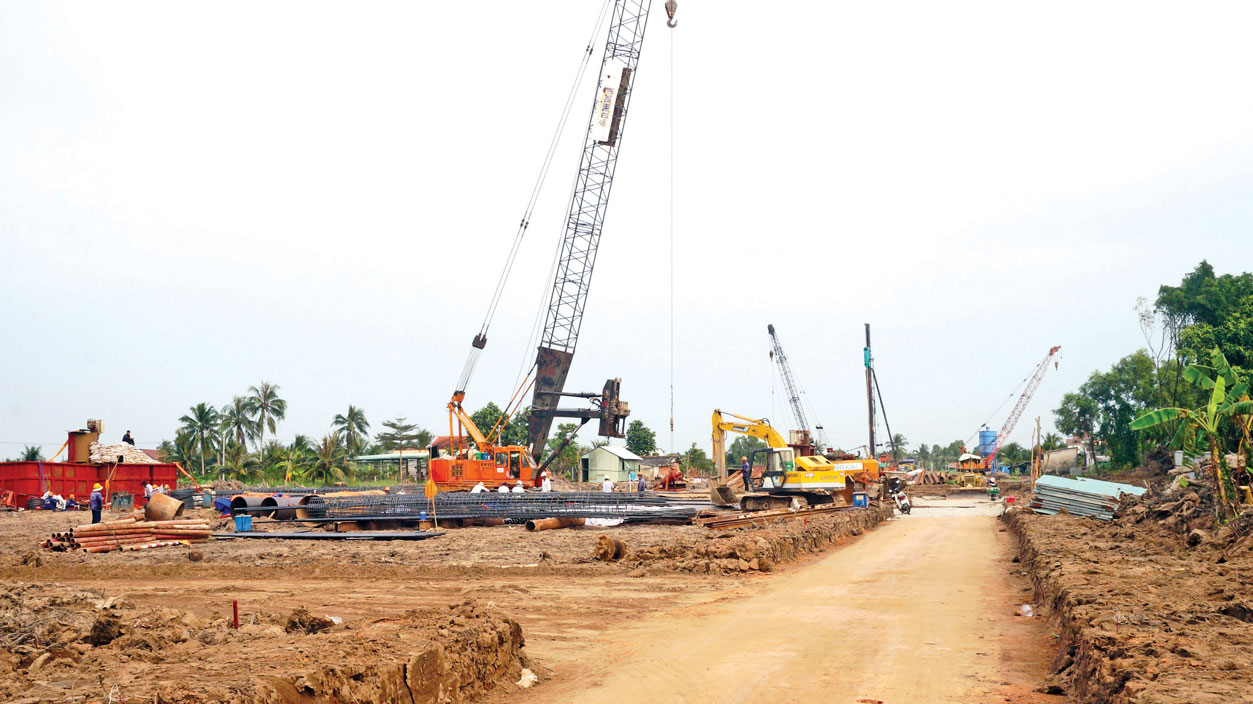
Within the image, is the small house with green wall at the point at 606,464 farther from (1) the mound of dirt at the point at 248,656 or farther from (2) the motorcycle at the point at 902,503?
(1) the mound of dirt at the point at 248,656

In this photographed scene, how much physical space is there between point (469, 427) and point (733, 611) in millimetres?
35279

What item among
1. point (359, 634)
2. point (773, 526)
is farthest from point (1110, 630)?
point (773, 526)

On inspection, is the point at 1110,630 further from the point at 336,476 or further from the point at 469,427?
the point at 336,476

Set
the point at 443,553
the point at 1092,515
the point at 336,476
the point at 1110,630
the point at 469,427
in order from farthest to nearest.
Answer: the point at 336,476
the point at 469,427
the point at 1092,515
the point at 443,553
the point at 1110,630

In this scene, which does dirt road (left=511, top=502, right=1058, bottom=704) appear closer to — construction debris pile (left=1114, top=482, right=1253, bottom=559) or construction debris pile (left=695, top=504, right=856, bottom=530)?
construction debris pile (left=1114, top=482, right=1253, bottom=559)

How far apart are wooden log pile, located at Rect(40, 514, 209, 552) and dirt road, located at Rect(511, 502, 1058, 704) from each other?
17151mm

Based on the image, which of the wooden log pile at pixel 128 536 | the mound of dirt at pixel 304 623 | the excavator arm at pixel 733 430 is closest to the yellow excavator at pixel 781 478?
the excavator arm at pixel 733 430

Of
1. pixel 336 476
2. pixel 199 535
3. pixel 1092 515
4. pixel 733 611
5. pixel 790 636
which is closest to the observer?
A: pixel 790 636

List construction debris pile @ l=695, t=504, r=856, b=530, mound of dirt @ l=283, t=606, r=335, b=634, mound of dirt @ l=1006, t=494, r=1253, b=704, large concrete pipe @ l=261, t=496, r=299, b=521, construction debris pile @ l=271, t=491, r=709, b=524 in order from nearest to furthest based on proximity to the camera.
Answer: mound of dirt @ l=1006, t=494, r=1253, b=704 < mound of dirt @ l=283, t=606, r=335, b=634 < construction debris pile @ l=695, t=504, r=856, b=530 < construction debris pile @ l=271, t=491, r=709, b=524 < large concrete pipe @ l=261, t=496, r=299, b=521

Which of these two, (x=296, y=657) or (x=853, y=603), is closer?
(x=296, y=657)

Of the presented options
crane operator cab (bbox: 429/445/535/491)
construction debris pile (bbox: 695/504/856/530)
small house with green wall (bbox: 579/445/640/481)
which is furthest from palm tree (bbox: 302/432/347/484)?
construction debris pile (bbox: 695/504/856/530)

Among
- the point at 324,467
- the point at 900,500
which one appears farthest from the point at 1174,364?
the point at 324,467

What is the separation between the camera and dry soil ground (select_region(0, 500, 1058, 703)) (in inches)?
350

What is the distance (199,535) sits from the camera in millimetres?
25969
